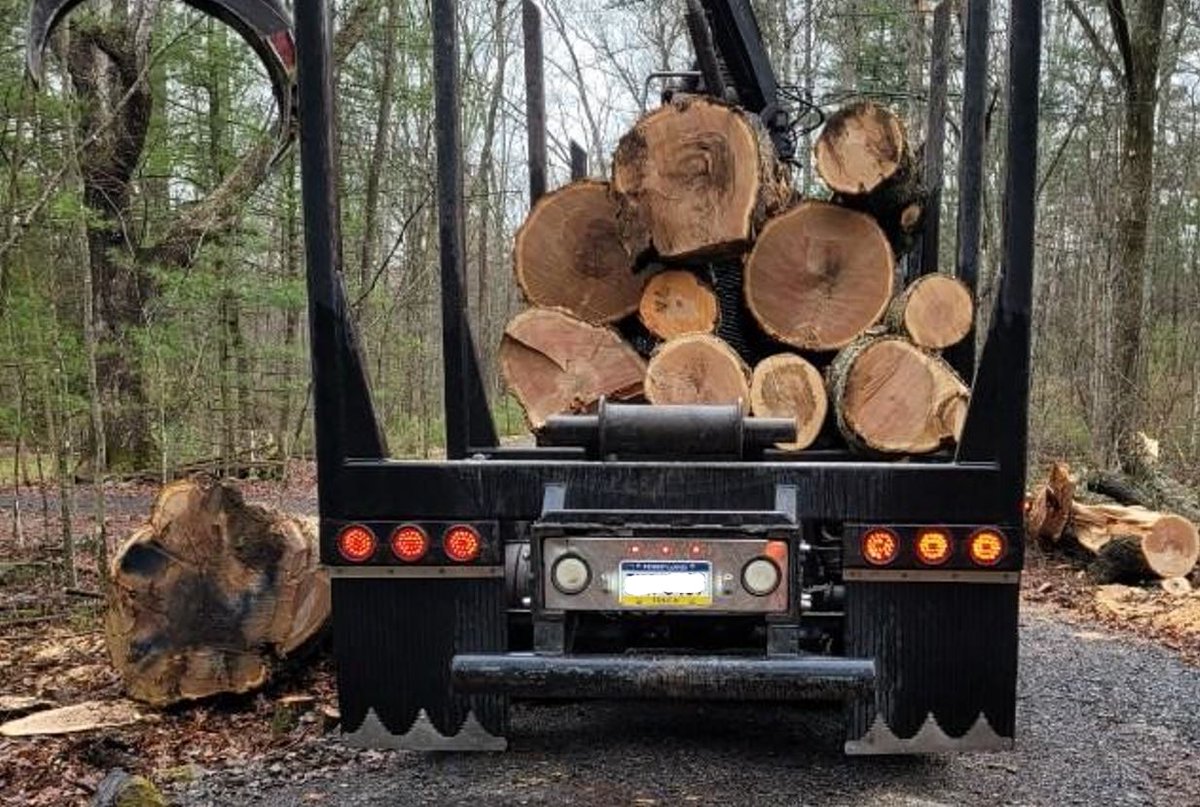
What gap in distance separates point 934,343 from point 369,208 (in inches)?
420

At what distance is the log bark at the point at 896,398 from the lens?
4227 millimetres

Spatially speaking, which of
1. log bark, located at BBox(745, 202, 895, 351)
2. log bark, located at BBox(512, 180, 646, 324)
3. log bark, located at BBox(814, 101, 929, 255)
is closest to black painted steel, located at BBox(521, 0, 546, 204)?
log bark, located at BBox(512, 180, 646, 324)

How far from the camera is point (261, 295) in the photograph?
1054 centimetres

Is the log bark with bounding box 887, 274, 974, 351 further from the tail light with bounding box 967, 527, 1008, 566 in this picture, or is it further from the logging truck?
the tail light with bounding box 967, 527, 1008, 566

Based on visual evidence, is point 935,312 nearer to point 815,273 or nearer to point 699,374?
point 815,273

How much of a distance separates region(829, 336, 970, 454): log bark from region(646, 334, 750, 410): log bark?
44cm

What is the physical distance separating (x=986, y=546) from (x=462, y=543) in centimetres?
168

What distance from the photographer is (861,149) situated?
480 centimetres

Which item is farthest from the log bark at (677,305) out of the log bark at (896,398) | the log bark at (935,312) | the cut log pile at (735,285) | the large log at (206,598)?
the large log at (206,598)

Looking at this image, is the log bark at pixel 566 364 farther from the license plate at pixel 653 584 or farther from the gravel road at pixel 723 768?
the license plate at pixel 653 584

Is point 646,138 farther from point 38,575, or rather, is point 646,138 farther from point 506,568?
point 38,575

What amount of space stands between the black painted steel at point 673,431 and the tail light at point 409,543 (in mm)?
570

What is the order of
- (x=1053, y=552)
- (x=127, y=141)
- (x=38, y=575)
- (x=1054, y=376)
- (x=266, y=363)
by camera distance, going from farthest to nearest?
(x=1054, y=376)
(x=266, y=363)
(x=127, y=141)
(x=1053, y=552)
(x=38, y=575)

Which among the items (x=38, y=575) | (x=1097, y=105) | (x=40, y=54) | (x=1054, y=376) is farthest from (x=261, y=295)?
(x=1097, y=105)
